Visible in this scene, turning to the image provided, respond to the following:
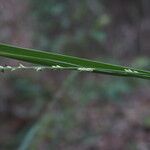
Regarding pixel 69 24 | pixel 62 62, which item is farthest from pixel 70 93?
pixel 62 62

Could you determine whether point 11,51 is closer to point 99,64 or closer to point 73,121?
point 99,64

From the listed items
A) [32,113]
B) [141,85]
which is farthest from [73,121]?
[141,85]

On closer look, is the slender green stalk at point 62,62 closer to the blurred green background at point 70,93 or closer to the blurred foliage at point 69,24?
the blurred green background at point 70,93

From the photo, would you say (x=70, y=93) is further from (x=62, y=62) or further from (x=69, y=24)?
(x=62, y=62)

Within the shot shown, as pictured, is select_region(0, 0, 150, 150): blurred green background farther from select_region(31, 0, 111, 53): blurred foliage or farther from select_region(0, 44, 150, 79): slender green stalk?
select_region(0, 44, 150, 79): slender green stalk

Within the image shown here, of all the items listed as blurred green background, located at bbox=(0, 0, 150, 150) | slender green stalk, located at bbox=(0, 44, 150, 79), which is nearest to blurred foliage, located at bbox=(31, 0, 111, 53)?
blurred green background, located at bbox=(0, 0, 150, 150)
